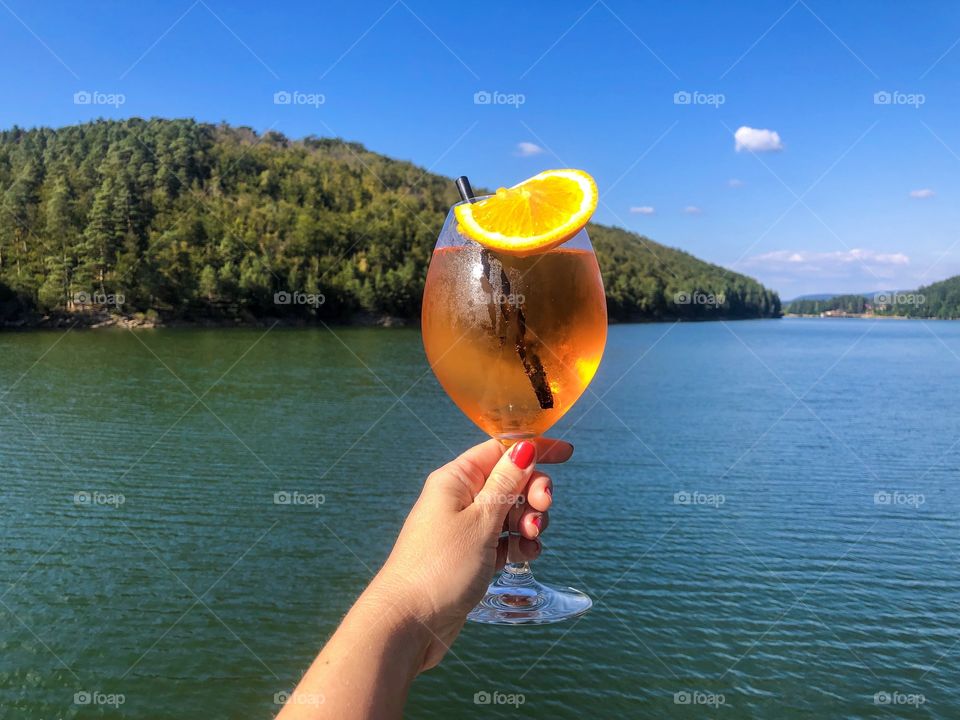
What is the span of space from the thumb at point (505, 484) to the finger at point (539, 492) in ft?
0.11

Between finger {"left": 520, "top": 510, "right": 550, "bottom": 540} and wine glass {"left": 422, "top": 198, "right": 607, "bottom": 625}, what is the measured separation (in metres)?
0.03

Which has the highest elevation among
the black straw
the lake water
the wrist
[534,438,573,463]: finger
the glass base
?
the black straw

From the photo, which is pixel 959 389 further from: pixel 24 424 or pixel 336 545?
pixel 24 424

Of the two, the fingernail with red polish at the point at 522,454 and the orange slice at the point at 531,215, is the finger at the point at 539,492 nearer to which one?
the fingernail with red polish at the point at 522,454

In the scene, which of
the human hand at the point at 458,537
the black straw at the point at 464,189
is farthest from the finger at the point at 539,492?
the black straw at the point at 464,189

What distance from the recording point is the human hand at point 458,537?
1.53 metres

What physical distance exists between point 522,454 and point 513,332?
285mm

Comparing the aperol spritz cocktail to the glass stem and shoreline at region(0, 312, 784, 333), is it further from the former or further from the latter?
shoreline at region(0, 312, 784, 333)

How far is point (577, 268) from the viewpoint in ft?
6.11

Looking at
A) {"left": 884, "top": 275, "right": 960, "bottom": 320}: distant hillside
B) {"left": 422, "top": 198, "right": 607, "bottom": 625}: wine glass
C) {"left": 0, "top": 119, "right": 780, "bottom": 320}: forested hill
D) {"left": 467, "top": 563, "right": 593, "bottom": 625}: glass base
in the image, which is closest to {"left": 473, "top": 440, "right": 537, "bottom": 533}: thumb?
{"left": 422, "top": 198, "right": 607, "bottom": 625}: wine glass

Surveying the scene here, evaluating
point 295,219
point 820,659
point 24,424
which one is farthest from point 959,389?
point 295,219

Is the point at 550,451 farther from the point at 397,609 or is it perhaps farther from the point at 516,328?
the point at 397,609

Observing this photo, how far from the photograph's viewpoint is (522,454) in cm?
180

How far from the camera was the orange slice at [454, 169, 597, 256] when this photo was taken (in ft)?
5.80
